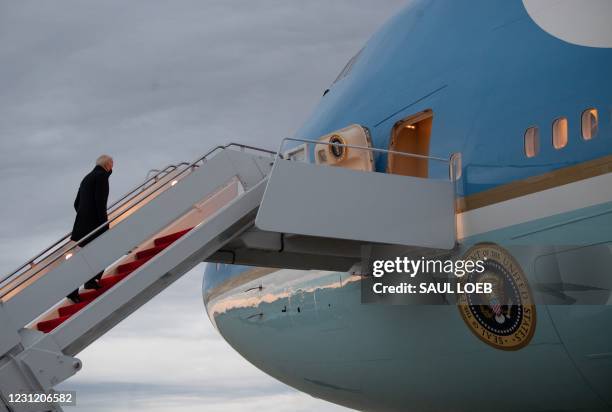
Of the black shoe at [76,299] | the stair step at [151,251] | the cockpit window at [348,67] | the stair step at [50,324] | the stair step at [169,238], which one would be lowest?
the stair step at [50,324]

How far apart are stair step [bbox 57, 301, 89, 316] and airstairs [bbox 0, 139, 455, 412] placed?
0.03 meters

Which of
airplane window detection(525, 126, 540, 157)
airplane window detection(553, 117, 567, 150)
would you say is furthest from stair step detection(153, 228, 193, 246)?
airplane window detection(553, 117, 567, 150)

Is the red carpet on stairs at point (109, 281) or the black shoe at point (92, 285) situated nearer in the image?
the red carpet on stairs at point (109, 281)

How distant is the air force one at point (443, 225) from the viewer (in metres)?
9.32

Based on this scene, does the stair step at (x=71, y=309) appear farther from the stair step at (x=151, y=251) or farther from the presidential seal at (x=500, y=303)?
the presidential seal at (x=500, y=303)

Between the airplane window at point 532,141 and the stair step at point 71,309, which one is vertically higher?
the airplane window at point 532,141

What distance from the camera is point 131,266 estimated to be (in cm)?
1144

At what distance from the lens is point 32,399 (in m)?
9.34

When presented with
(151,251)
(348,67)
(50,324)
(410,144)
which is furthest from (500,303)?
(348,67)

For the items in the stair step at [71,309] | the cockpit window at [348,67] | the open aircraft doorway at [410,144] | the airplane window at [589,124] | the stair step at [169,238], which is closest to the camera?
the airplane window at [589,124]

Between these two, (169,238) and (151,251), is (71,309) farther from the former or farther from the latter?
(169,238)

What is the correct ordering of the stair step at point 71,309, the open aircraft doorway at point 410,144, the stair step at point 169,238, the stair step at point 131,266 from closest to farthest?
the stair step at point 71,309, the stair step at point 131,266, the stair step at point 169,238, the open aircraft doorway at point 410,144

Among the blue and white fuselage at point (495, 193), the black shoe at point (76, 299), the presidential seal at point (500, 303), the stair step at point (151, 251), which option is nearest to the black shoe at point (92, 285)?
the black shoe at point (76, 299)

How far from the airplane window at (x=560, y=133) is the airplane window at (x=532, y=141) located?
Answer: 222mm
